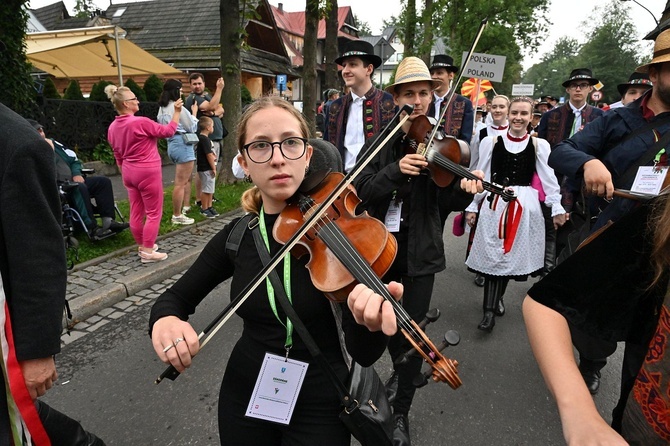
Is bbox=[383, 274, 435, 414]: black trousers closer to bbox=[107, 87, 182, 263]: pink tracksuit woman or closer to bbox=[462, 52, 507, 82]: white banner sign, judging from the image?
bbox=[107, 87, 182, 263]: pink tracksuit woman

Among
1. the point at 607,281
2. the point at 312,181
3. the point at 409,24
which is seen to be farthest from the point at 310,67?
the point at 607,281

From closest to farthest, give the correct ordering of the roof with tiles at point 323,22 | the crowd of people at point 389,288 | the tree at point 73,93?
1. the crowd of people at point 389,288
2. the tree at point 73,93
3. the roof with tiles at point 323,22

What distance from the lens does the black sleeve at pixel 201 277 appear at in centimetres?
161

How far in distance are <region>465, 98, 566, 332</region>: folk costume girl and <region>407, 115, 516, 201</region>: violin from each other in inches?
47.0

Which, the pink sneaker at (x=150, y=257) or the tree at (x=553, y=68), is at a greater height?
the tree at (x=553, y=68)

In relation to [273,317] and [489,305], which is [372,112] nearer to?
[489,305]

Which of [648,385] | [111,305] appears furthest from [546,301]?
[111,305]

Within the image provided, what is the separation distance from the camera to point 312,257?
155 cm

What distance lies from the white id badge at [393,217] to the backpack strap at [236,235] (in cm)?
125

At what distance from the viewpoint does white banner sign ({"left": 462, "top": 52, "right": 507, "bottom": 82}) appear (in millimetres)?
8898

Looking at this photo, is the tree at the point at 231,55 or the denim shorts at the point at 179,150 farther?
the tree at the point at 231,55

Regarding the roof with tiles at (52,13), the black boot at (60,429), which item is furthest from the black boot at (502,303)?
the roof with tiles at (52,13)

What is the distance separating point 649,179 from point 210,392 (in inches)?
115

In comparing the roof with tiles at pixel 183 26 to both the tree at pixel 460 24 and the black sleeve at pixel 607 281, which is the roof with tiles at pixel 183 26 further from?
the black sleeve at pixel 607 281
